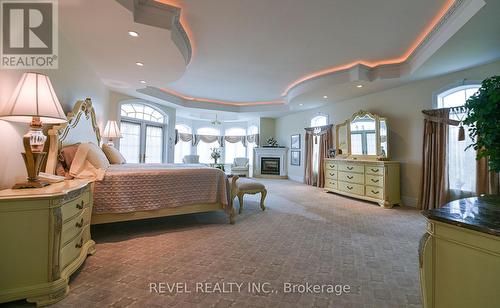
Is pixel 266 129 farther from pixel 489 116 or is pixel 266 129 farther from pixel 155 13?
pixel 489 116

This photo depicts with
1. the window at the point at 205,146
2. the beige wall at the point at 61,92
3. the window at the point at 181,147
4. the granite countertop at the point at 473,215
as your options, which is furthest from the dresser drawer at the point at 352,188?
the window at the point at 181,147

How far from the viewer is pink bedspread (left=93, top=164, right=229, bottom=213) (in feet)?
8.54

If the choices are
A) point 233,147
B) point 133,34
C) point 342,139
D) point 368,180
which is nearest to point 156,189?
point 133,34

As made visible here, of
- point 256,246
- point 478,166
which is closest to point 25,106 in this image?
point 256,246

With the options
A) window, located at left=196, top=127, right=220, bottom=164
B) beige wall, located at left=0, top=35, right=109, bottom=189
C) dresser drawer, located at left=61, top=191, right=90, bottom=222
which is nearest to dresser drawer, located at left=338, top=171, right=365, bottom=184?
dresser drawer, located at left=61, top=191, right=90, bottom=222

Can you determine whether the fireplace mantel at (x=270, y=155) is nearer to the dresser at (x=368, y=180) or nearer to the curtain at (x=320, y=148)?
the curtain at (x=320, y=148)

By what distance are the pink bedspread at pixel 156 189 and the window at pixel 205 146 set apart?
22.6 ft

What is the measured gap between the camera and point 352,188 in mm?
5215

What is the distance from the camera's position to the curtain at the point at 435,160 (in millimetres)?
3953

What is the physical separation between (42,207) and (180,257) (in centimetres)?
125

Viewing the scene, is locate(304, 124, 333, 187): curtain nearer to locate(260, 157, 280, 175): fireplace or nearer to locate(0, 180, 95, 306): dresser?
locate(260, 157, 280, 175): fireplace

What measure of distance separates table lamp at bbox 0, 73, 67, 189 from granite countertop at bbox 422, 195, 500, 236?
2657 millimetres

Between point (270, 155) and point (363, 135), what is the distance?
14.4 feet

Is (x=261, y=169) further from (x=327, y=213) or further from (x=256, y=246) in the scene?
(x=256, y=246)
